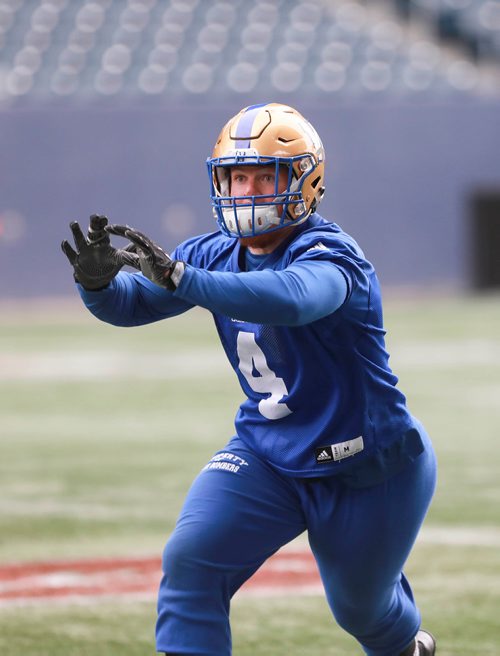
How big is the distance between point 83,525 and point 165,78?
17262mm

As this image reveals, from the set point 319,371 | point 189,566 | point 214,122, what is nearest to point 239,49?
point 214,122

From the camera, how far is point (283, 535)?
378cm

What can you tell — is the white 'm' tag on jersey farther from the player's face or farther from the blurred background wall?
the blurred background wall

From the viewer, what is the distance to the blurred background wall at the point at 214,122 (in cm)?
2258

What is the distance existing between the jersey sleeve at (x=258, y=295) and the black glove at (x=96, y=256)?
0.77 feet

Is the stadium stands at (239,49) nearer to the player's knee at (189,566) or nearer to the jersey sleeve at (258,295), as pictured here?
the player's knee at (189,566)

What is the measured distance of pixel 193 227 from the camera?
22.8 meters

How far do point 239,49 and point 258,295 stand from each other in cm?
2147

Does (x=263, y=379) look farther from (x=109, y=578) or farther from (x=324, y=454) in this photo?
(x=109, y=578)

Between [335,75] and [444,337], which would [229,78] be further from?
[444,337]

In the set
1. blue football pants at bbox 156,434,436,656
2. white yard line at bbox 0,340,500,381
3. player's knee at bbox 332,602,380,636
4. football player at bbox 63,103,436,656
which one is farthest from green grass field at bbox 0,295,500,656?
football player at bbox 63,103,436,656

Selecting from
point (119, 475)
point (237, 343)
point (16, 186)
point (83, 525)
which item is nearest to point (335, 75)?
point (16, 186)

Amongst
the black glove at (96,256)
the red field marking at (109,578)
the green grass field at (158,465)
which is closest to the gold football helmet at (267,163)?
the black glove at (96,256)

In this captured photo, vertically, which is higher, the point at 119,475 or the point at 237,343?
the point at 237,343
